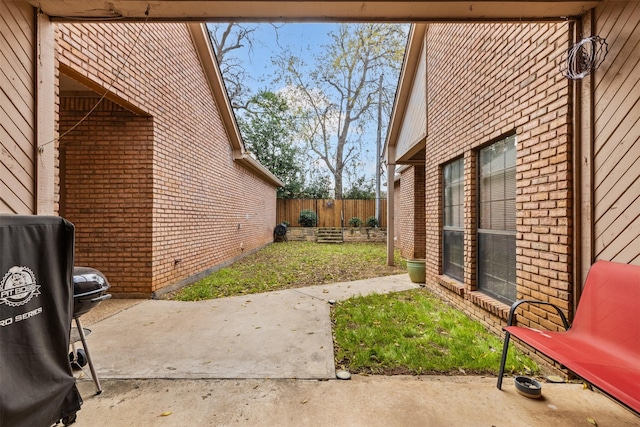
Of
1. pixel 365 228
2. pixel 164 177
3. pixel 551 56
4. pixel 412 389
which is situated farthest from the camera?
pixel 365 228

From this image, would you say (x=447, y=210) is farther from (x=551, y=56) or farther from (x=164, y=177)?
(x=164, y=177)

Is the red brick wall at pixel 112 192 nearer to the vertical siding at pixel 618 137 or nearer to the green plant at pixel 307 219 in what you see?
the vertical siding at pixel 618 137

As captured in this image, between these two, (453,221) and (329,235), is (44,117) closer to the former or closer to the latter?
(453,221)

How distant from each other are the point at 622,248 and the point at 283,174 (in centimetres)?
1949

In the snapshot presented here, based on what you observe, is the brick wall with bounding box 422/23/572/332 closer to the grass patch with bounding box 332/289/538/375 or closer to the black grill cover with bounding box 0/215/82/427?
the grass patch with bounding box 332/289/538/375

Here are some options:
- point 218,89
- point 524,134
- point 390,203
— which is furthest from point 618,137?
point 218,89

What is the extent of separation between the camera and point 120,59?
4.25 meters

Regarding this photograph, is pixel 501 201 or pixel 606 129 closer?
pixel 606 129

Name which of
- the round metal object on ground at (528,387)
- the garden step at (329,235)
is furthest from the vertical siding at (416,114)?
the garden step at (329,235)

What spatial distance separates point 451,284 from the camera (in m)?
4.64

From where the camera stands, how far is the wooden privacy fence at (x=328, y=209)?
732 inches

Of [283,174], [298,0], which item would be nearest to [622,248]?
[298,0]

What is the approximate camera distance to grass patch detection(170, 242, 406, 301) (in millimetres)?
5742

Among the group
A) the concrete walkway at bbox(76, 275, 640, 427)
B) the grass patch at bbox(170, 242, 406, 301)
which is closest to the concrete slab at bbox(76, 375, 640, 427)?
the concrete walkway at bbox(76, 275, 640, 427)
